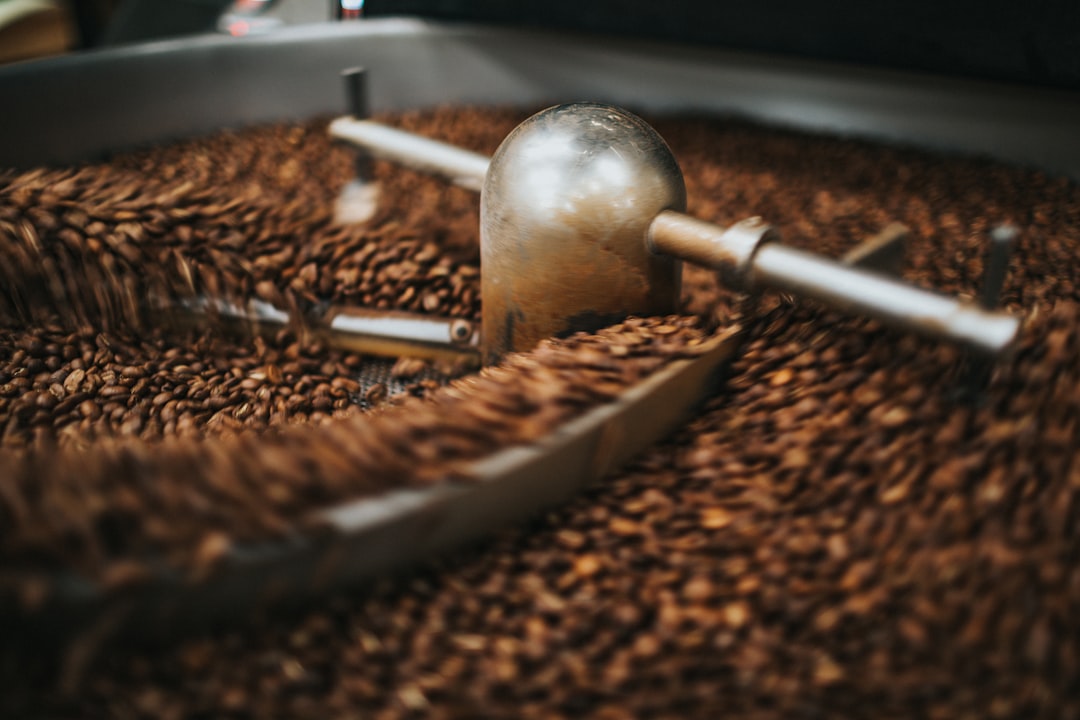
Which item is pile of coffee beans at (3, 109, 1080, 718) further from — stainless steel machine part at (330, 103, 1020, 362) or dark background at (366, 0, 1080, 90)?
dark background at (366, 0, 1080, 90)

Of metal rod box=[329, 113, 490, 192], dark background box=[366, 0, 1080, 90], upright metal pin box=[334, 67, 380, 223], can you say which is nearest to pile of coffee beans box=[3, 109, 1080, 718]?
metal rod box=[329, 113, 490, 192]

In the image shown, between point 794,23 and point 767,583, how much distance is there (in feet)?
5.13

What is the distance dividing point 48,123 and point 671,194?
1408 millimetres

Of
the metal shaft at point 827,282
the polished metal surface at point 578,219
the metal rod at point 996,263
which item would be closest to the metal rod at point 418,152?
the polished metal surface at point 578,219

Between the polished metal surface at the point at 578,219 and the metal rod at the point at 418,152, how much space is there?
0.50 feet

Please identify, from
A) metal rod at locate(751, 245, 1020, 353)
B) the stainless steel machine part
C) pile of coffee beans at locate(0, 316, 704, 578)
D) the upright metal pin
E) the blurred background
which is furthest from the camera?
the blurred background

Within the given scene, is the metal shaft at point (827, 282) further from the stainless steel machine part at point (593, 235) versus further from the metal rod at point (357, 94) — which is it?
the metal rod at point (357, 94)

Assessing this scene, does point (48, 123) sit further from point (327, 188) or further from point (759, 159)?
point (759, 159)

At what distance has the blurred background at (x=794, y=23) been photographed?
1.54 meters

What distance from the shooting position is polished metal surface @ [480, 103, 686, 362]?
0.87 meters

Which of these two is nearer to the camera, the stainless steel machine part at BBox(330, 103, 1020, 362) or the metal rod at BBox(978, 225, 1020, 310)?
the metal rod at BBox(978, 225, 1020, 310)

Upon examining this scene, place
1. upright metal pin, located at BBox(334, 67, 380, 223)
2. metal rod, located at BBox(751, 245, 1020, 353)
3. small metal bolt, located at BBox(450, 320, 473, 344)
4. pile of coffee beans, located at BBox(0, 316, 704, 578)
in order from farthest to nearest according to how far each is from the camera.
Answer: upright metal pin, located at BBox(334, 67, 380, 223) → small metal bolt, located at BBox(450, 320, 473, 344) → metal rod, located at BBox(751, 245, 1020, 353) → pile of coffee beans, located at BBox(0, 316, 704, 578)

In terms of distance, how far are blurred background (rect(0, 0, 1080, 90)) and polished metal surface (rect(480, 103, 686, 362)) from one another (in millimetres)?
1091

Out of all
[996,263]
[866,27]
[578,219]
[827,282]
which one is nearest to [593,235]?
[578,219]
